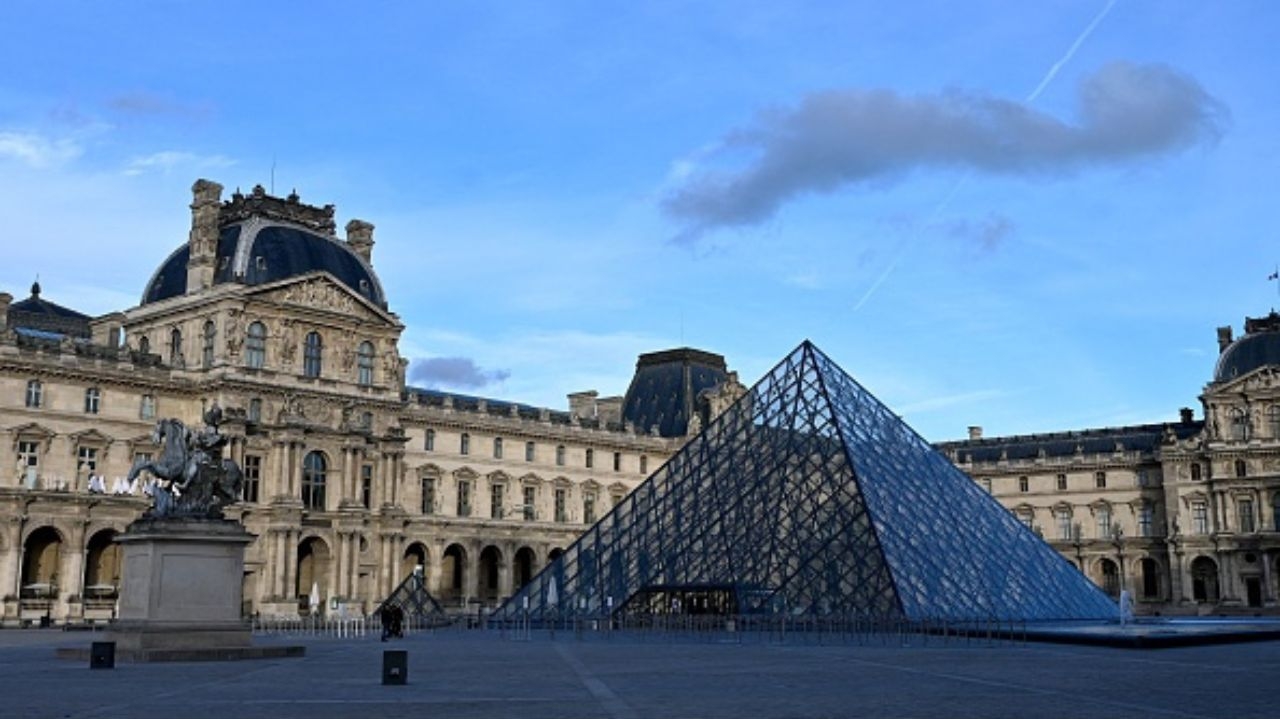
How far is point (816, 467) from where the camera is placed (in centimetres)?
3753

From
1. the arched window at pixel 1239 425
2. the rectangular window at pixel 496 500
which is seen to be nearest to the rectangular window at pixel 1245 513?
the arched window at pixel 1239 425

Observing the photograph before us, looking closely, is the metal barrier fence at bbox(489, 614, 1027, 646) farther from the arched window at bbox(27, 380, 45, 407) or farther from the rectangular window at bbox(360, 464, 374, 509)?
the arched window at bbox(27, 380, 45, 407)

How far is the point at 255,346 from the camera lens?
54.3 metres

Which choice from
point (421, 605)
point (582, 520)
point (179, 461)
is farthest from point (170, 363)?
point (179, 461)

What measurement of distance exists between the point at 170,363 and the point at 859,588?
33.6 meters

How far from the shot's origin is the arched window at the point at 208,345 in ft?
176

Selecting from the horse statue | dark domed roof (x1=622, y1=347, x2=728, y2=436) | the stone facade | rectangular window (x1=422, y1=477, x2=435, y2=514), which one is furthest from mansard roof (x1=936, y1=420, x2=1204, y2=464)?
the horse statue

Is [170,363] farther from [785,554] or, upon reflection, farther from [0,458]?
[785,554]

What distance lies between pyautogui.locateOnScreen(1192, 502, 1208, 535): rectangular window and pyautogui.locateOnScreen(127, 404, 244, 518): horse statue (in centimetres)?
6570

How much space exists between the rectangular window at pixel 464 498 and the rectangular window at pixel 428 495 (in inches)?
67.4

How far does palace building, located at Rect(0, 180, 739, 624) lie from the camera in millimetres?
49062

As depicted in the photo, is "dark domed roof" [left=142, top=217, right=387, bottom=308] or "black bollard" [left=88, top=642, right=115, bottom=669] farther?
"dark domed roof" [left=142, top=217, right=387, bottom=308]

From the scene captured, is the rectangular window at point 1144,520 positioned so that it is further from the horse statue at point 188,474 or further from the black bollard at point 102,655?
the black bollard at point 102,655

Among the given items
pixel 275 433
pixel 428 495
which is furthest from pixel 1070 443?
pixel 275 433
